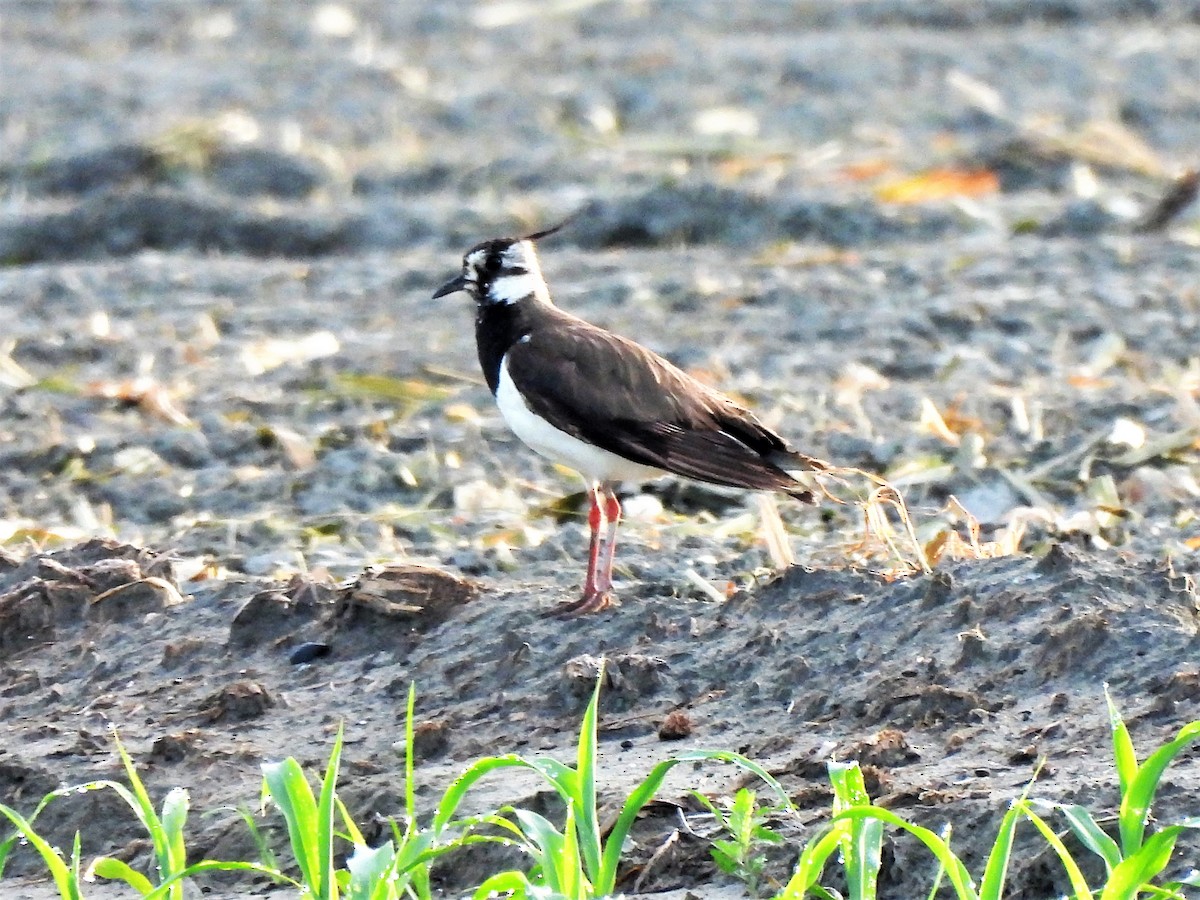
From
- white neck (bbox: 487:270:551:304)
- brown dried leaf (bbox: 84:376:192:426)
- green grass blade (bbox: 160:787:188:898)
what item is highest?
white neck (bbox: 487:270:551:304)

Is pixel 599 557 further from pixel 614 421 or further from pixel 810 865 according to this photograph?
pixel 810 865

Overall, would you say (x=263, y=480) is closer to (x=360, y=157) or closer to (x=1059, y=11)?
(x=360, y=157)

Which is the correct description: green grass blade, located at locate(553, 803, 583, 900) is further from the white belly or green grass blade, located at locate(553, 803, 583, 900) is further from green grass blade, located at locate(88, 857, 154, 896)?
the white belly

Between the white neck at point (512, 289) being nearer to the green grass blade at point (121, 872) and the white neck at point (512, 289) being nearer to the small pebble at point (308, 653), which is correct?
the small pebble at point (308, 653)

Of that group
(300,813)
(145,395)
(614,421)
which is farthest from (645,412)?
(145,395)

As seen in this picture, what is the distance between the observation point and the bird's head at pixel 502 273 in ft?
20.3

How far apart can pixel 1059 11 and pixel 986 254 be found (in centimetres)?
780

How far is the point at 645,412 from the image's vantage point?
5738 mm

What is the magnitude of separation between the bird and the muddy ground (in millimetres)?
280

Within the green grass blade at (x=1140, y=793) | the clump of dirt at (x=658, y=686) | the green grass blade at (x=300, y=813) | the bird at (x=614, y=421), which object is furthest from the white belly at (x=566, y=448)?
the green grass blade at (x=1140, y=793)

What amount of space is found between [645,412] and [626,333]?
371cm

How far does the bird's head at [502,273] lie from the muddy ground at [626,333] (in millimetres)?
775

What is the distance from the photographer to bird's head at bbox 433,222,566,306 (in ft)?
20.3

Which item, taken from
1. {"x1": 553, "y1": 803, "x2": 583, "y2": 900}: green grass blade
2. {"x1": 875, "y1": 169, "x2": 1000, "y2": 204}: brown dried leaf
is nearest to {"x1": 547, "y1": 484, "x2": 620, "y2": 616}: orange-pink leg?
{"x1": 553, "y1": 803, "x2": 583, "y2": 900}: green grass blade
